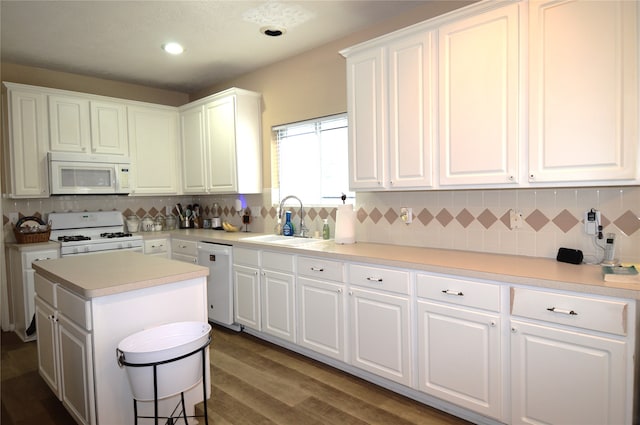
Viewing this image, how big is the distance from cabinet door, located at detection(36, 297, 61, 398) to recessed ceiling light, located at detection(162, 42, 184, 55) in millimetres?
2323

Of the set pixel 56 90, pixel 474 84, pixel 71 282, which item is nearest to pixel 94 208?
pixel 56 90

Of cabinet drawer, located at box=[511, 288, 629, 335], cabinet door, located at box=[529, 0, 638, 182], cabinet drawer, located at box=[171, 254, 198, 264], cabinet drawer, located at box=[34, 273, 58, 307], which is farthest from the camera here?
cabinet drawer, located at box=[171, 254, 198, 264]

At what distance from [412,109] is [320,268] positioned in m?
1.27

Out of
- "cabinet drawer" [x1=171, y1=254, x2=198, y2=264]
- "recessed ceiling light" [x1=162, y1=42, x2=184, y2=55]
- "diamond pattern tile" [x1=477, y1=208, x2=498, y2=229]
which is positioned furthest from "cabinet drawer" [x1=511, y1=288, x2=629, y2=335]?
"recessed ceiling light" [x1=162, y1=42, x2=184, y2=55]

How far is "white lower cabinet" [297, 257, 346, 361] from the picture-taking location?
273 cm

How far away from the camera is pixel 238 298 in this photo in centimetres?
356

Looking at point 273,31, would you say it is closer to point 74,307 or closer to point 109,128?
point 109,128

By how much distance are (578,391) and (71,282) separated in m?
2.45

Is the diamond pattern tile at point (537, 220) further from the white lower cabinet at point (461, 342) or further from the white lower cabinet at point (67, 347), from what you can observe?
the white lower cabinet at point (67, 347)

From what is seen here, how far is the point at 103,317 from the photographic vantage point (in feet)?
6.13

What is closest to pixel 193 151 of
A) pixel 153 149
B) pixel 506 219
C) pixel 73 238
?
pixel 153 149

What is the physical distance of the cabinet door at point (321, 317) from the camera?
2.73m

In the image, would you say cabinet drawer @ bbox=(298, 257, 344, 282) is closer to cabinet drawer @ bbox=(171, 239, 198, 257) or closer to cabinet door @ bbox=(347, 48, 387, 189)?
cabinet door @ bbox=(347, 48, 387, 189)

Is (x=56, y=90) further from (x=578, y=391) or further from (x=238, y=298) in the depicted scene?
(x=578, y=391)
